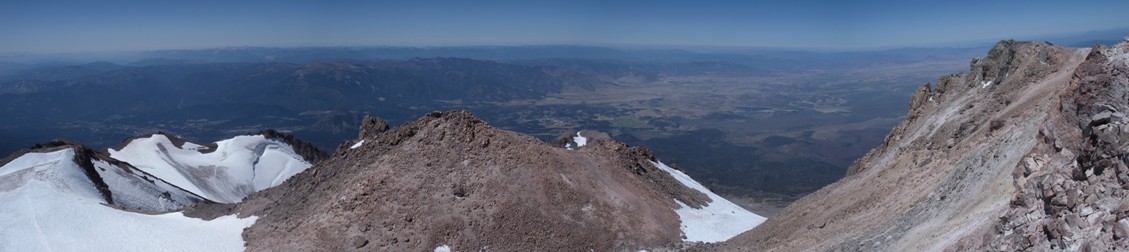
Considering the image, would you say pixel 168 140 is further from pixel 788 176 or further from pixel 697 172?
pixel 788 176

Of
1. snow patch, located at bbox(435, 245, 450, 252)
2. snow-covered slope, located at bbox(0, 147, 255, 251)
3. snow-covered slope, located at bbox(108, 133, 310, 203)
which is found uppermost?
snow-covered slope, located at bbox(0, 147, 255, 251)

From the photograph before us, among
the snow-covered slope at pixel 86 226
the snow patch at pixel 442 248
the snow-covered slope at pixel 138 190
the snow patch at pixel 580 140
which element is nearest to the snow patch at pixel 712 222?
the snow patch at pixel 442 248

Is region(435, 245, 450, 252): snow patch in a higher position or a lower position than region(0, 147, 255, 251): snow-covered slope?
lower

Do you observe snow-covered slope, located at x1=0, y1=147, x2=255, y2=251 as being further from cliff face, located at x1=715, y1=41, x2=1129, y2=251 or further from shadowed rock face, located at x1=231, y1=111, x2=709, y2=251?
cliff face, located at x1=715, y1=41, x2=1129, y2=251

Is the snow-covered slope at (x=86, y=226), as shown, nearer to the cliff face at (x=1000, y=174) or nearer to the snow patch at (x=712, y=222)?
the snow patch at (x=712, y=222)

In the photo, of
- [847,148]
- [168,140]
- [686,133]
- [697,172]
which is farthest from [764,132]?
[168,140]

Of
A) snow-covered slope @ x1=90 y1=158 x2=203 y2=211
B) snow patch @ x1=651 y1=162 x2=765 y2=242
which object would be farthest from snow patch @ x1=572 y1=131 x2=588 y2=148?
snow-covered slope @ x1=90 y1=158 x2=203 y2=211
